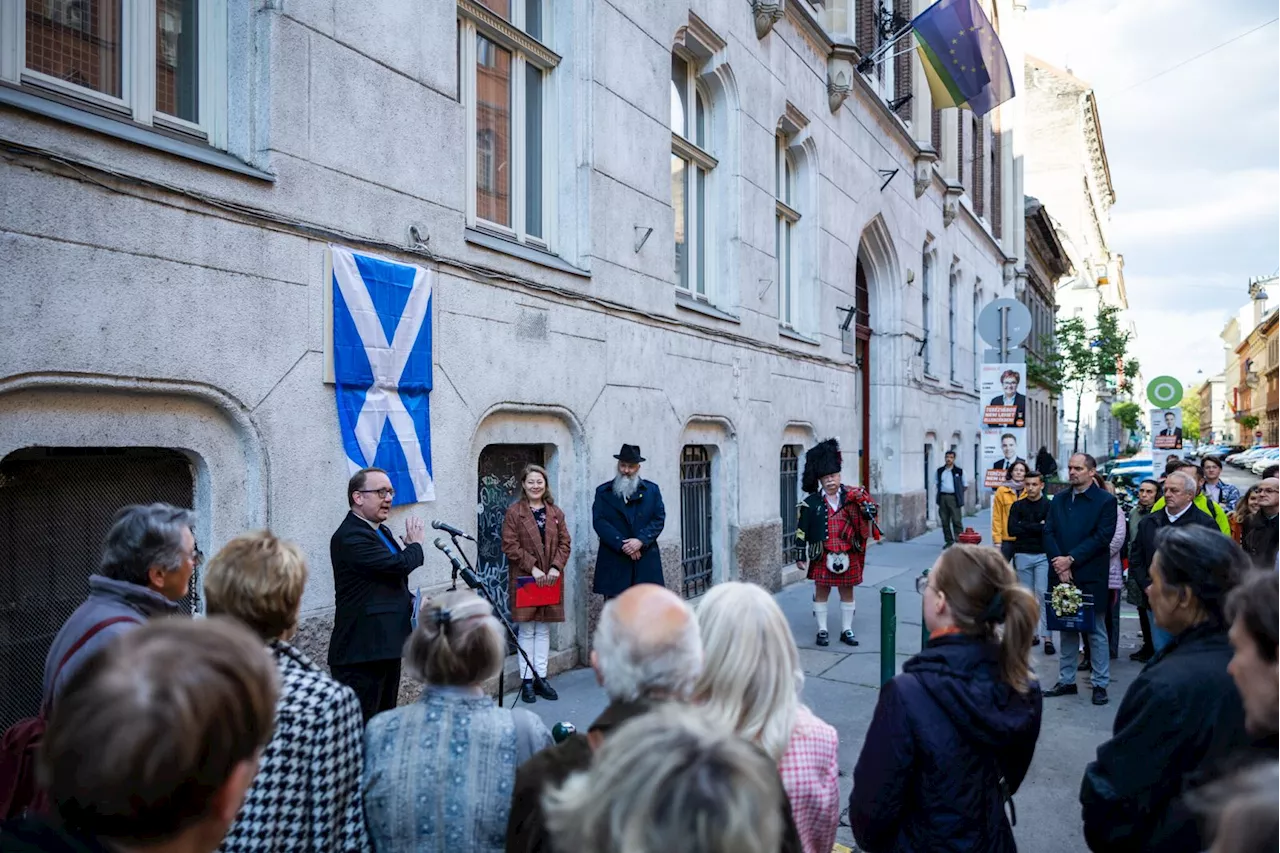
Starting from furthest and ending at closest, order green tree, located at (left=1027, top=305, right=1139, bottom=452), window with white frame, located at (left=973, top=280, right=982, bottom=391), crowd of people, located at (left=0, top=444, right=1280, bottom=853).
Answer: green tree, located at (left=1027, top=305, right=1139, bottom=452), window with white frame, located at (left=973, top=280, right=982, bottom=391), crowd of people, located at (left=0, top=444, right=1280, bottom=853)

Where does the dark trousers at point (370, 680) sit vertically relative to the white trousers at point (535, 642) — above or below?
above

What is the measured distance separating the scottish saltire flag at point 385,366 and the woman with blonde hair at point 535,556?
3.02 feet

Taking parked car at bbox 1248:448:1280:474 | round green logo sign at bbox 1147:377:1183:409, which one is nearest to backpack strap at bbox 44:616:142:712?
round green logo sign at bbox 1147:377:1183:409

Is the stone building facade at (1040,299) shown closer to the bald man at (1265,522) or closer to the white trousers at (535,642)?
the bald man at (1265,522)

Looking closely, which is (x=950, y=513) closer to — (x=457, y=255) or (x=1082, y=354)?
(x=457, y=255)

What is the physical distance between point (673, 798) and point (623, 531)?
623 cm

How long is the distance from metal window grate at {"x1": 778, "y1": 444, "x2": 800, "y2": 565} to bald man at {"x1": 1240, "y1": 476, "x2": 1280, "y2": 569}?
6100 millimetres

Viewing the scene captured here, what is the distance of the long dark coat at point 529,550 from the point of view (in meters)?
6.72

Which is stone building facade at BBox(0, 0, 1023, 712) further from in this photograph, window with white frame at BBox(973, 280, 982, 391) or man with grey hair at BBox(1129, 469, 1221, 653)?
window with white frame at BBox(973, 280, 982, 391)

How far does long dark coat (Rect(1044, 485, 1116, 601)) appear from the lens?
6777mm

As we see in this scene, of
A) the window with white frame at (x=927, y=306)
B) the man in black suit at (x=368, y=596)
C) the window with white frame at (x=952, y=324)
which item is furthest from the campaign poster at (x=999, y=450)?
the window with white frame at (x=952, y=324)

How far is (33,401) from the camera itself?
402 cm

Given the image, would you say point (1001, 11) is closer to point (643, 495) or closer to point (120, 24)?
point (643, 495)

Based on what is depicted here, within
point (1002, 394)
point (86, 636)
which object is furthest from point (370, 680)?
point (1002, 394)
